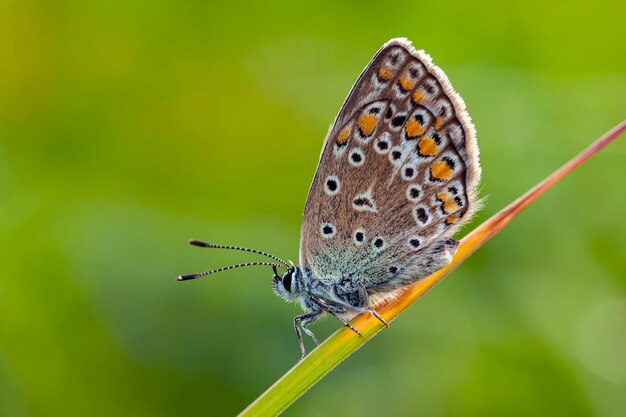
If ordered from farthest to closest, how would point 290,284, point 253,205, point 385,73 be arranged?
1. point 253,205
2. point 290,284
3. point 385,73

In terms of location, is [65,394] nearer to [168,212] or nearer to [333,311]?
[168,212]

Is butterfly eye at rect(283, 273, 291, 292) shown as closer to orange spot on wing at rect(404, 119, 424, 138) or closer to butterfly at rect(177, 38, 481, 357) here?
butterfly at rect(177, 38, 481, 357)

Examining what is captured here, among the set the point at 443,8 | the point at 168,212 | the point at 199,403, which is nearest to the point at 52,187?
the point at 168,212

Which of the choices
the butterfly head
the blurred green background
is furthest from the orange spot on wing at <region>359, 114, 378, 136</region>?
the blurred green background

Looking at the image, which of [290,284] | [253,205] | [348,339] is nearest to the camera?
[348,339]

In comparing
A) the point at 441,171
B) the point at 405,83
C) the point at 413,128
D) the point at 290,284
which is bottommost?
the point at 290,284

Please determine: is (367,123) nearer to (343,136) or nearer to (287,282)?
(343,136)

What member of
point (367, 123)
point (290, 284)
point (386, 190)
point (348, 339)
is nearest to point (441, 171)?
point (386, 190)
